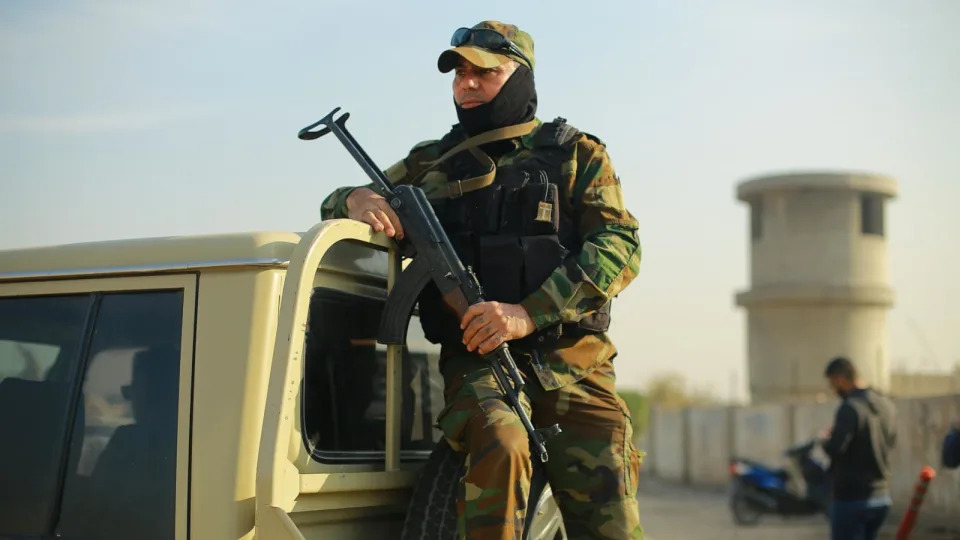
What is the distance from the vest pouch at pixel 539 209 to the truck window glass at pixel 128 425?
1090mm

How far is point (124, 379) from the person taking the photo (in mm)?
3221

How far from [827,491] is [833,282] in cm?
828

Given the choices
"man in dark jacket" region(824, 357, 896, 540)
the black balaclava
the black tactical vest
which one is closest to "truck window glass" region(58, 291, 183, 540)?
the black tactical vest

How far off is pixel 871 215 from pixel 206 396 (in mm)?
20535

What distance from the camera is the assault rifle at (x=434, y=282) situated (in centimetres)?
336

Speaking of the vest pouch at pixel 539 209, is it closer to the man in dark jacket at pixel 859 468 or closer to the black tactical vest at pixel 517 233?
the black tactical vest at pixel 517 233

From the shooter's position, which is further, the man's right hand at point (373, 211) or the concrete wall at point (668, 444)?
the concrete wall at point (668, 444)

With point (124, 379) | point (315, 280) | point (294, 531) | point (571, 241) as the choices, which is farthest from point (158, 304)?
point (571, 241)

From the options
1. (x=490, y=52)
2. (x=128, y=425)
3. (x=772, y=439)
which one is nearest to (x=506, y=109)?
(x=490, y=52)

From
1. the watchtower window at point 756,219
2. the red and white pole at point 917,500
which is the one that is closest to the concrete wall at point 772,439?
the red and white pole at point 917,500

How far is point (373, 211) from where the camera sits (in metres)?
3.53

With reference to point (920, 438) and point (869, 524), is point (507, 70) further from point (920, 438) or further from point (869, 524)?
point (920, 438)

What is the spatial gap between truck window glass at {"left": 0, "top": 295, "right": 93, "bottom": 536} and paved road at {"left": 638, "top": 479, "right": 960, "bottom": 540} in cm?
1005

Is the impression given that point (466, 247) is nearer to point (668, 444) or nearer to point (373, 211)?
point (373, 211)
